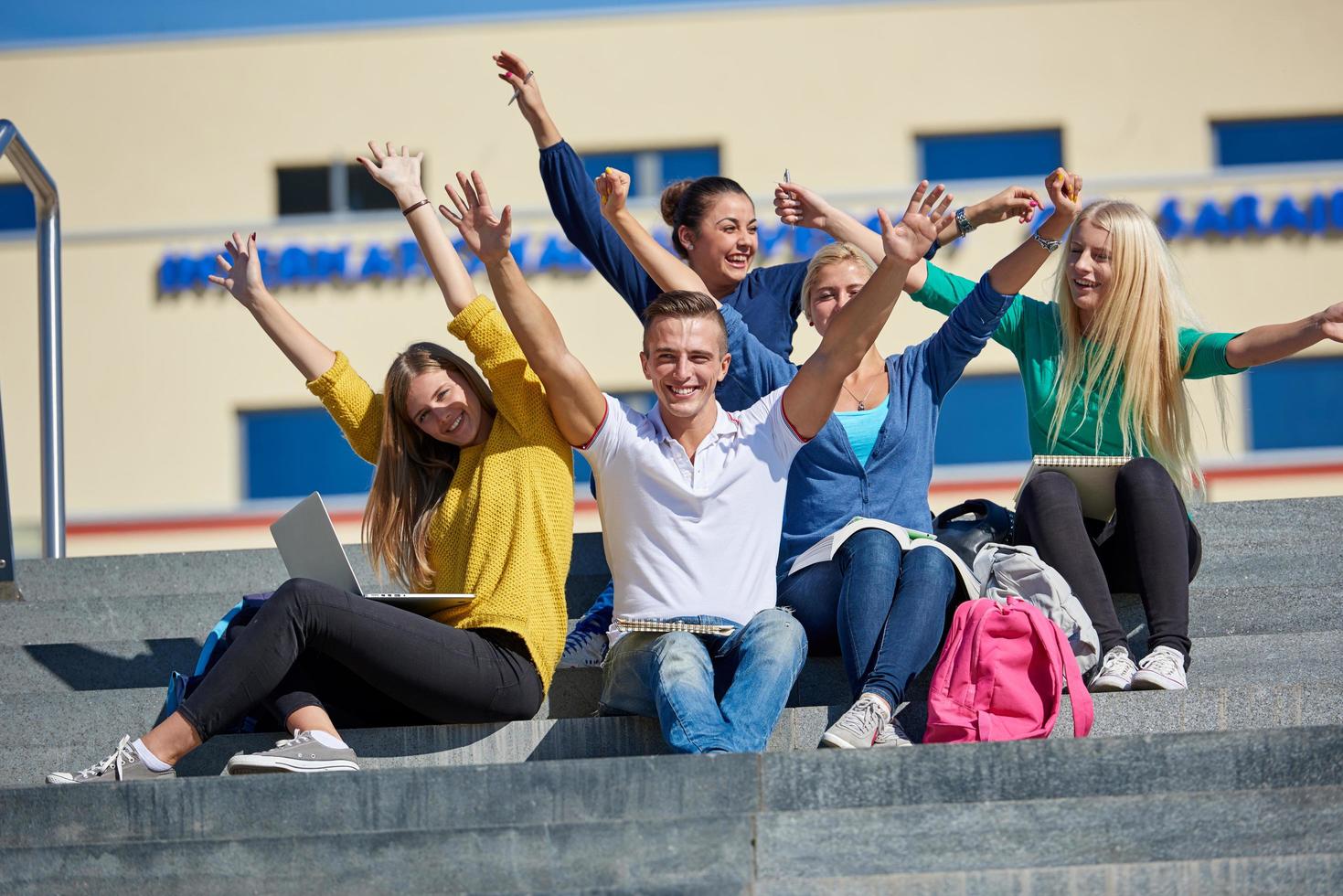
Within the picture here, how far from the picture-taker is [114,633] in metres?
5.03

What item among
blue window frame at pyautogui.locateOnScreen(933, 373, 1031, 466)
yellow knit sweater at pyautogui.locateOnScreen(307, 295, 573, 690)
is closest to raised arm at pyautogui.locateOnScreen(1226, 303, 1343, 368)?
yellow knit sweater at pyautogui.locateOnScreen(307, 295, 573, 690)

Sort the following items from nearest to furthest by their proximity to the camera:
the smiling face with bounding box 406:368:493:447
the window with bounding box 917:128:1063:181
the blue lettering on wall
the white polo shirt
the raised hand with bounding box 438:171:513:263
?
the white polo shirt, the raised hand with bounding box 438:171:513:263, the smiling face with bounding box 406:368:493:447, the blue lettering on wall, the window with bounding box 917:128:1063:181

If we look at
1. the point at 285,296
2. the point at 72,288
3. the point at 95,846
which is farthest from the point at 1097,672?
the point at 72,288

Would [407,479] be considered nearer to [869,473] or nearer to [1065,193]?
[869,473]

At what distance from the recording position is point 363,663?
3.78 metres

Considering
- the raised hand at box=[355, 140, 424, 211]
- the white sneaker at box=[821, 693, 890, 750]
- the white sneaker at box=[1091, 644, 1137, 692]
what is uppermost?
the raised hand at box=[355, 140, 424, 211]

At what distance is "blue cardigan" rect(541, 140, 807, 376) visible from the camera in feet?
15.5

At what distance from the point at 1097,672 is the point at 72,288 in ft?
48.4

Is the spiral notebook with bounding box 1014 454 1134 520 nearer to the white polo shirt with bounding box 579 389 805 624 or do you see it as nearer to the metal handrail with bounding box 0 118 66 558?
the white polo shirt with bounding box 579 389 805 624

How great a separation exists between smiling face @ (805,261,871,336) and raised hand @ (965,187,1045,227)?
370mm

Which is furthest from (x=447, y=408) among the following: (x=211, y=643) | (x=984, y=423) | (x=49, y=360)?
(x=984, y=423)

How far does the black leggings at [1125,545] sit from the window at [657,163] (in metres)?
12.3

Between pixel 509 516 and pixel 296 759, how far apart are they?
830mm

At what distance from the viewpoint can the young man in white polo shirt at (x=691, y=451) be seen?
384 centimetres
